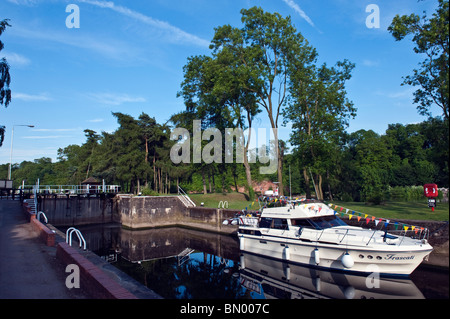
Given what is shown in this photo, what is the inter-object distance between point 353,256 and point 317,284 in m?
2.13

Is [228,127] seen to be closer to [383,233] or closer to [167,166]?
[167,166]

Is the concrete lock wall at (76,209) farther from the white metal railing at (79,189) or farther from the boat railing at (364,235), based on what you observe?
the boat railing at (364,235)

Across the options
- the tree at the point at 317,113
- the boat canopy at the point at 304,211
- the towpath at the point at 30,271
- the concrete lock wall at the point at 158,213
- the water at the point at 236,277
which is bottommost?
the water at the point at 236,277

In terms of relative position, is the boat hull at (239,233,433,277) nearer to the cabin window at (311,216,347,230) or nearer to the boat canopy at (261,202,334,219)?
the cabin window at (311,216,347,230)

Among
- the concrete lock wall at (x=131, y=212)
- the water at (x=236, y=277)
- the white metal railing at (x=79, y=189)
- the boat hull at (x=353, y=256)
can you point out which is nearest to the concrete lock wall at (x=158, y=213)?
the concrete lock wall at (x=131, y=212)

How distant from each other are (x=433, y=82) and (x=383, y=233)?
9.39 meters

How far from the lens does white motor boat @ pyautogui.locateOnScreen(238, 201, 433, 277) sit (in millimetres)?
12398

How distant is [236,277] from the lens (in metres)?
14.2

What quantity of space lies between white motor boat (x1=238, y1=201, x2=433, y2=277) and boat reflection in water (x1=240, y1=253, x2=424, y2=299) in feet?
1.40

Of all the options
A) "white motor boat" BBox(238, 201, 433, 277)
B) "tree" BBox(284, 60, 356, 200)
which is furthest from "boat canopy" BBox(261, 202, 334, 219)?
"tree" BBox(284, 60, 356, 200)

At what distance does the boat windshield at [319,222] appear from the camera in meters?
14.9

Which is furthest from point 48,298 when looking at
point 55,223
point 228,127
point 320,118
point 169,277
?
point 228,127

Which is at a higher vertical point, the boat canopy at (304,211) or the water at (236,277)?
the boat canopy at (304,211)

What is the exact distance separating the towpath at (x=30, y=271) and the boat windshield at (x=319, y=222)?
11165mm
